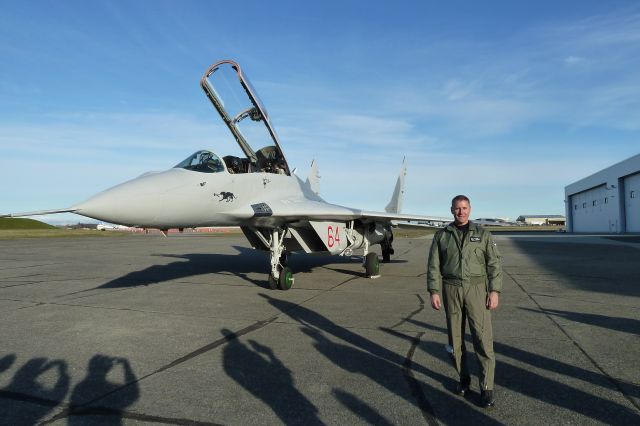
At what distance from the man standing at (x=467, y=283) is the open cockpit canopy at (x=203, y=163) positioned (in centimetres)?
599

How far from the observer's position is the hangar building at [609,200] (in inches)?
1704

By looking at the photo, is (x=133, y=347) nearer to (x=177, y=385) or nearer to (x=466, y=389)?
(x=177, y=385)

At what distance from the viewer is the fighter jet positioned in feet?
23.7

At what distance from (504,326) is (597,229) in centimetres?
5640

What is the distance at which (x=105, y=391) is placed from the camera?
4012 millimetres

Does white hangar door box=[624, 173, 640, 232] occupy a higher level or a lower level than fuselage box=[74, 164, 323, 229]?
higher

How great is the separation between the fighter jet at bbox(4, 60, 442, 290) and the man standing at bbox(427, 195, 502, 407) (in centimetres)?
509

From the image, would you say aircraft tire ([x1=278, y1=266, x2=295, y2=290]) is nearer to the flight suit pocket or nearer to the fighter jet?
the fighter jet

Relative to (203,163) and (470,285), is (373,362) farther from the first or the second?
(203,163)

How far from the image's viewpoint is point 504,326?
648 cm

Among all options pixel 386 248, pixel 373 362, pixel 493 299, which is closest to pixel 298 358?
pixel 373 362

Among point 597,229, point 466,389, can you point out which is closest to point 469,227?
point 466,389

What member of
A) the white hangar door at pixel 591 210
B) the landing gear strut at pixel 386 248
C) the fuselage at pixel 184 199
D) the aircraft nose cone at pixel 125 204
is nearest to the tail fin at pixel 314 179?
the landing gear strut at pixel 386 248

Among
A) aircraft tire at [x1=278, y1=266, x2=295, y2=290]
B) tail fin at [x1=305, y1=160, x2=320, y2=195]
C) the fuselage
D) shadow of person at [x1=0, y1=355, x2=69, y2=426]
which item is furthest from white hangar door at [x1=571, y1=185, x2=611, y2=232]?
shadow of person at [x1=0, y1=355, x2=69, y2=426]
